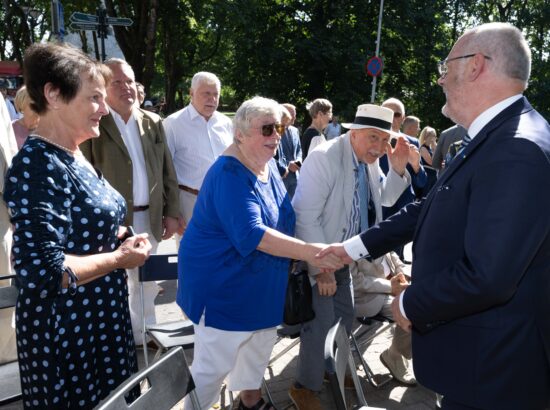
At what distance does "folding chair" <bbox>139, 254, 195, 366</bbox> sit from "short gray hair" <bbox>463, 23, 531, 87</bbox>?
2204 mm

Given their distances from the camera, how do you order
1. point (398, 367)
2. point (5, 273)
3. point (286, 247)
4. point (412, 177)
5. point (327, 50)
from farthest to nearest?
1. point (327, 50)
2. point (412, 177)
3. point (398, 367)
4. point (5, 273)
5. point (286, 247)

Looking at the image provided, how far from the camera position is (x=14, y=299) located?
2.58 m

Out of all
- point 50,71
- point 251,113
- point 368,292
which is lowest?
point 368,292

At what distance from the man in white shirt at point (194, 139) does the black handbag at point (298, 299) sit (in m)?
2.08

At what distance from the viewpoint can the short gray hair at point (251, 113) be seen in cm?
278

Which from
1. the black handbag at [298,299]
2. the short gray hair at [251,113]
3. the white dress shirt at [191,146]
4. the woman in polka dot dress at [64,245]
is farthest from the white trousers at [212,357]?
the white dress shirt at [191,146]

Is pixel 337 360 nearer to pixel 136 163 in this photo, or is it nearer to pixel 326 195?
pixel 326 195

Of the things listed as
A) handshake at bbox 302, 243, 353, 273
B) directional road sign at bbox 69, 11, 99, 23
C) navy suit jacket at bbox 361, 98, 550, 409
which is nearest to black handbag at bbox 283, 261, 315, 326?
handshake at bbox 302, 243, 353, 273

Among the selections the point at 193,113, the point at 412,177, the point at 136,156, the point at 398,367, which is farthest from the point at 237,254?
the point at 412,177

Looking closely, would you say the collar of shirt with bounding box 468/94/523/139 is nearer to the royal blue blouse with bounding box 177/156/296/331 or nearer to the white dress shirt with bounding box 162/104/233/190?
the royal blue blouse with bounding box 177/156/296/331

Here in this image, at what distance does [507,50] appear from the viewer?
1.93 m

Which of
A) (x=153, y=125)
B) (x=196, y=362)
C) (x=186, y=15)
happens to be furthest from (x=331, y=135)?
(x=196, y=362)

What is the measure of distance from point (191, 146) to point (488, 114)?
11.1 ft

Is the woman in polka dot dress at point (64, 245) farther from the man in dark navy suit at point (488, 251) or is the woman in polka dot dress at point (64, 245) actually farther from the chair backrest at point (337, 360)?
the man in dark navy suit at point (488, 251)
